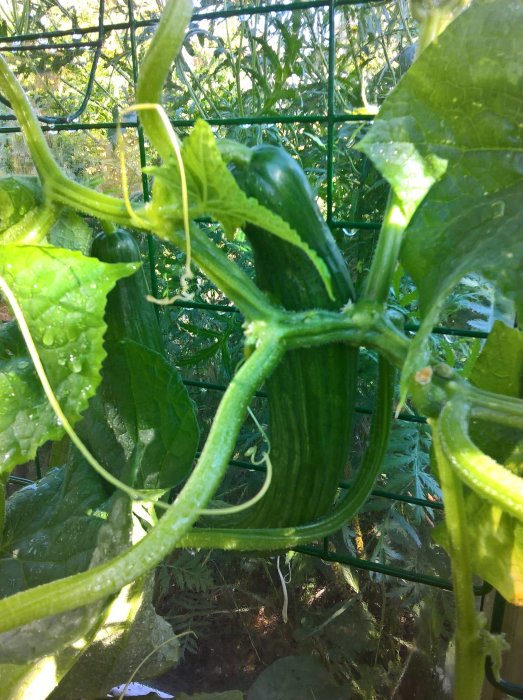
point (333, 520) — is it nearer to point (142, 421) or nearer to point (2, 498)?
point (142, 421)

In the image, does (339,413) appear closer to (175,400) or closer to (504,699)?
(175,400)

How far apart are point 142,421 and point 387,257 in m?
0.34

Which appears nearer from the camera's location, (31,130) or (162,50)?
(162,50)

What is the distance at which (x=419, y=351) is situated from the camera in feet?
1.77

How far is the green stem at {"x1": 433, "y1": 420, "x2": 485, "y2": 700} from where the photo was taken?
543mm

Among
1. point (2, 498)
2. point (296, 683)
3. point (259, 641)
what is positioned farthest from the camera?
point (259, 641)

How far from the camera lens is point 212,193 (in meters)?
0.56

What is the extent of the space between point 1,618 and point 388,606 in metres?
0.84

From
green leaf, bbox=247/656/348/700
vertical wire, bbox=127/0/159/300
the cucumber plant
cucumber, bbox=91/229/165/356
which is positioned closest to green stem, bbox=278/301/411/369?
the cucumber plant

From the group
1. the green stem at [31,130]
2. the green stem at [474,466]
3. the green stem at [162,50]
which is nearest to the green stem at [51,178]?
the green stem at [31,130]

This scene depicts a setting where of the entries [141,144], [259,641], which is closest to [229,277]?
[141,144]

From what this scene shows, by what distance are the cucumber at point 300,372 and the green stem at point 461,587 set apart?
0.50 feet

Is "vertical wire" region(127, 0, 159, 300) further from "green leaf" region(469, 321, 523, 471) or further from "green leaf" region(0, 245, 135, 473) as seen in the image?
"green leaf" region(469, 321, 523, 471)

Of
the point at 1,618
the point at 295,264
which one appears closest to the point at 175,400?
the point at 295,264
